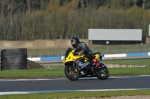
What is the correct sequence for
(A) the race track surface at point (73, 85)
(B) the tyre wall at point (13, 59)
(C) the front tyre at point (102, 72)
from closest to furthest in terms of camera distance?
(A) the race track surface at point (73, 85), (C) the front tyre at point (102, 72), (B) the tyre wall at point (13, 59)

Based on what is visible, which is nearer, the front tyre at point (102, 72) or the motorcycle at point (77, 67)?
the motorcycle at point (77, 67)

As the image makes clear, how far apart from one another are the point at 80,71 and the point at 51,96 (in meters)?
5.30

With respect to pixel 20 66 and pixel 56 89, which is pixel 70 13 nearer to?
pixel 20 66

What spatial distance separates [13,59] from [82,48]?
9853 millimetres

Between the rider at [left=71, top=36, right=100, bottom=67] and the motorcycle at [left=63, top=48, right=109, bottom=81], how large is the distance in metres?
0.12

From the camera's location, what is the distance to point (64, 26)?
9231 centimetres

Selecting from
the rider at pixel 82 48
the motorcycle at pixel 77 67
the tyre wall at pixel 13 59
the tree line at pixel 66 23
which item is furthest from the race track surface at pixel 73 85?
the tree line at pixel 66 23

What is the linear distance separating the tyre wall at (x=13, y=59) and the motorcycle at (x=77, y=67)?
923 centimetres

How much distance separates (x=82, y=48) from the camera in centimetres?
1769

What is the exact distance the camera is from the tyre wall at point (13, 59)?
26734 mm

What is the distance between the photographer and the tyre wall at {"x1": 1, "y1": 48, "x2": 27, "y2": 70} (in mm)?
26734

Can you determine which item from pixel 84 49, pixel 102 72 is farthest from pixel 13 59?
pixel 84 49

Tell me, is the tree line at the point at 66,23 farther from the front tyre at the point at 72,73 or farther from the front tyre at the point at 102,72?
the front tyre at the point at 72,73

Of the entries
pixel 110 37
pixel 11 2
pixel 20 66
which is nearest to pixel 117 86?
pixel 20 66
